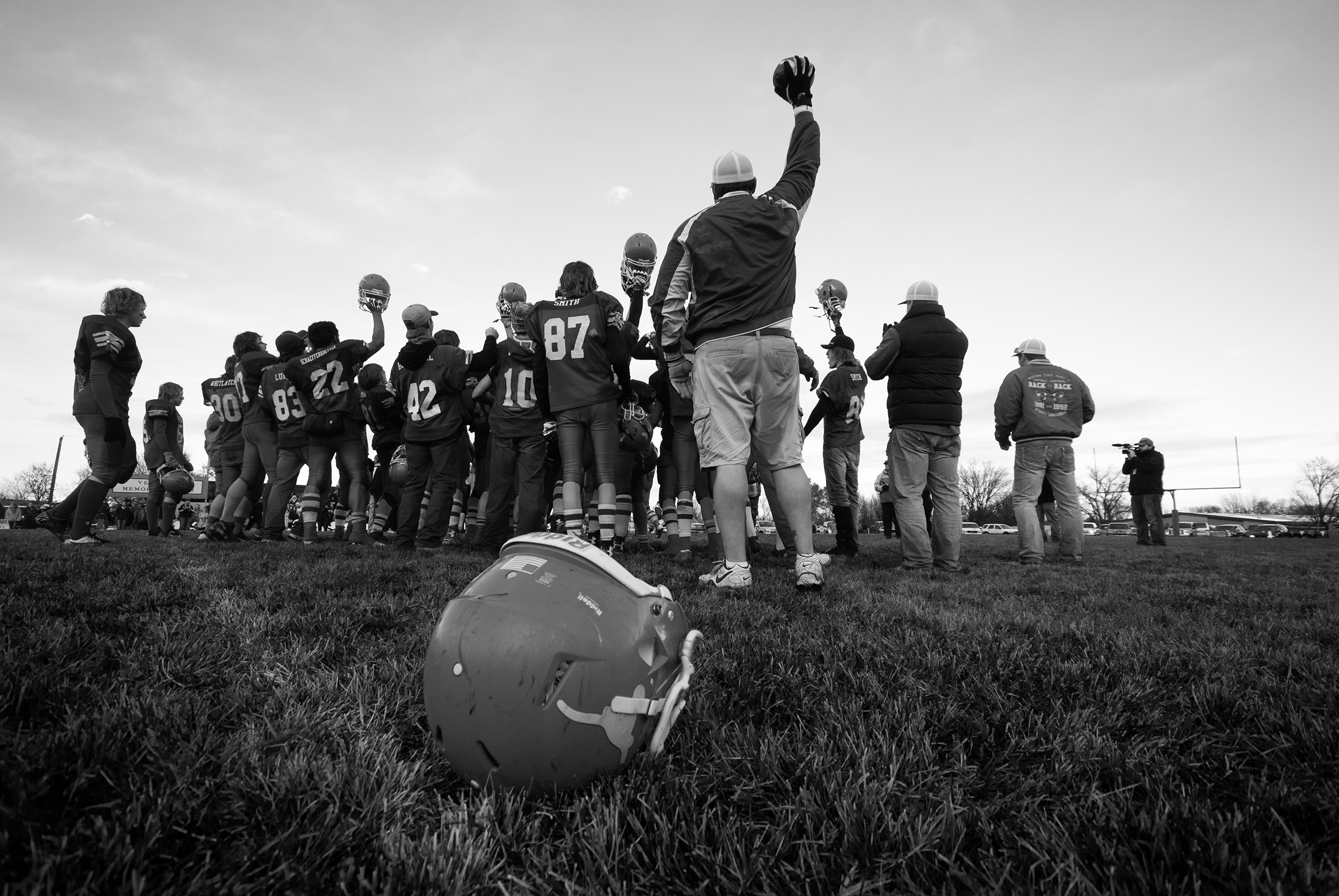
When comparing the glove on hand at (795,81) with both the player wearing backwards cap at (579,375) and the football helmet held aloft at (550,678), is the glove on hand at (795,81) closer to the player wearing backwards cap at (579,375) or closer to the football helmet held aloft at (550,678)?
the player wearing backwards cap at (579,375)

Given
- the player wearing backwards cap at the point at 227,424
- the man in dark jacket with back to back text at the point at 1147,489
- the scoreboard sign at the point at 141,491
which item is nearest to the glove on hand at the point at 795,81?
the player wearing backwards cap at the point at 227,424

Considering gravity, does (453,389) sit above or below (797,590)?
above

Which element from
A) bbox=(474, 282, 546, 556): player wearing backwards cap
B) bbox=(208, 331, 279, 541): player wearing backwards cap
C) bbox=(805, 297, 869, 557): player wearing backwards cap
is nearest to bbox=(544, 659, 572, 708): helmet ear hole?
bbox=(474, 282, 546, 556): player wearing backwards cap

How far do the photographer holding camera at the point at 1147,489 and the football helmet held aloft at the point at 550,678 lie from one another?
621 inches

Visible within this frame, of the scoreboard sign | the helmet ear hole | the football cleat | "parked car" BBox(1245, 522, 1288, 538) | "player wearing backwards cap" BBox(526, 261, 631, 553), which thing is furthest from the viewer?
"parked car" BBox(1245, 522, 1288, 538)

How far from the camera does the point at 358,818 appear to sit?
52.4 inches

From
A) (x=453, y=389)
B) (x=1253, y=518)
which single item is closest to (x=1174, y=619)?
(x=453, y=389)

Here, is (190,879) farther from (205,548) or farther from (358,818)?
(205,548)

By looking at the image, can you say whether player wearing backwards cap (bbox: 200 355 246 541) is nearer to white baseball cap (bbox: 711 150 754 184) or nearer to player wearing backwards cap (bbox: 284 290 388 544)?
player wearing backwards cap (bbox: 284 290 388 544)

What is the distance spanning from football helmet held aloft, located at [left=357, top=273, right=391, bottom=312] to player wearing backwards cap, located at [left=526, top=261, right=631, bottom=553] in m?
2.54

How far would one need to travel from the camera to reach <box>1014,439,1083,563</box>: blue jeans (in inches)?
292

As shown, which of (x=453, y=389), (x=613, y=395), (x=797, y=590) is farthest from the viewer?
(x=453, y=389)

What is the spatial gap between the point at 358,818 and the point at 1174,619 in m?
3.99

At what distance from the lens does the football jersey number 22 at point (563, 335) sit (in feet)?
19.2
